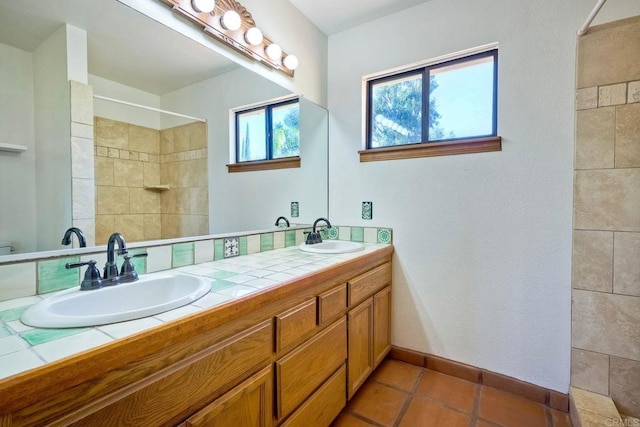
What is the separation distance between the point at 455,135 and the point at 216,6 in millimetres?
1591

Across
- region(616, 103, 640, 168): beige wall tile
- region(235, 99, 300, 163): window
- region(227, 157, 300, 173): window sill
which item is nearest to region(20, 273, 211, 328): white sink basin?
region(227, 157, 300, 173): window sill

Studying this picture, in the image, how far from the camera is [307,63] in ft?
7.32

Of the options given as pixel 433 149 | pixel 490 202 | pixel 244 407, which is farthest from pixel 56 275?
pixel 490 202

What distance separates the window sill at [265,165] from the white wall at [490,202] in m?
0.46

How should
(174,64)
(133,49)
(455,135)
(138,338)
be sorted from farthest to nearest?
(455,135), (174,64), (133,49), (138,338)

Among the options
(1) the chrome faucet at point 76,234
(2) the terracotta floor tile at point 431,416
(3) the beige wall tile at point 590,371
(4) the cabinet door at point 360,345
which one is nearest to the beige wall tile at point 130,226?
(1) the chrome faucet at point 76,234

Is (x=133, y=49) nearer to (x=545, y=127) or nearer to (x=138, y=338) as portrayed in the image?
(x=138, y=338)

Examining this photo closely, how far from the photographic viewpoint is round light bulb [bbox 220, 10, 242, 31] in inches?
61.5

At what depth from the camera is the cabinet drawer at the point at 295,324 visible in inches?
43.8

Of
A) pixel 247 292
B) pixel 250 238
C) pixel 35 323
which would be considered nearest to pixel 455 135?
pixel 250 238

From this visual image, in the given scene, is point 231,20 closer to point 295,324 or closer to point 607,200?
point 295,324

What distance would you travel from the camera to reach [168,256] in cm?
136

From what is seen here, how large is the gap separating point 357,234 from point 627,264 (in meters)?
1.48

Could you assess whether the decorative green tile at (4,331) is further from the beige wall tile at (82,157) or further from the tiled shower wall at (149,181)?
the beige wall tile at (82,157)
